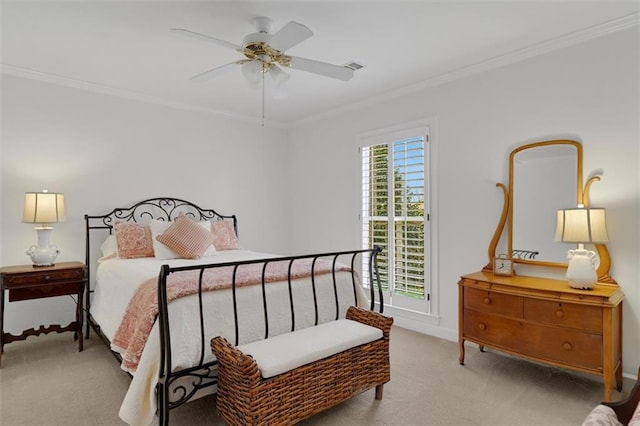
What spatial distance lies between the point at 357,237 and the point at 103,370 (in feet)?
9.70

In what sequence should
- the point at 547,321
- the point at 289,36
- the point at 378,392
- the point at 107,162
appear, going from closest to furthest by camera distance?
1. the point at 289,36
2. the point at 378,392
3. the point at 547,321
4. the point at 107,162

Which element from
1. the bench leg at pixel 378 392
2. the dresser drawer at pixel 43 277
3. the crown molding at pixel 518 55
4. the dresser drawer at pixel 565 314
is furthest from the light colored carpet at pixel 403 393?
the crown molding at pixel 518 55

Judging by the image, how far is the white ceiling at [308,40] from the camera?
2469 millimetres

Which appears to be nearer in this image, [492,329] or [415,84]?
[492,329]

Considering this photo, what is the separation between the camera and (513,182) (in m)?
3.20

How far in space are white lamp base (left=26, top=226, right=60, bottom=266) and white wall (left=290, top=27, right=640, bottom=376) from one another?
3.10m

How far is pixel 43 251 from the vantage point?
3334mm

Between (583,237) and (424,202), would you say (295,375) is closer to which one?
(583,237)

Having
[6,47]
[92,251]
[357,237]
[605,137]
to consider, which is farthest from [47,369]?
[605,137]

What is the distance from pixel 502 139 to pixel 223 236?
3.14 m

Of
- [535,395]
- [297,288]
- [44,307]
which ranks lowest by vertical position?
[535,395]

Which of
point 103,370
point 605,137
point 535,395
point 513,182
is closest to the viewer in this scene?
point 535,395

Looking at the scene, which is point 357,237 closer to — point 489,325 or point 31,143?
point 489,325

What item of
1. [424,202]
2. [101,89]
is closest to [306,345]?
[424,202]
